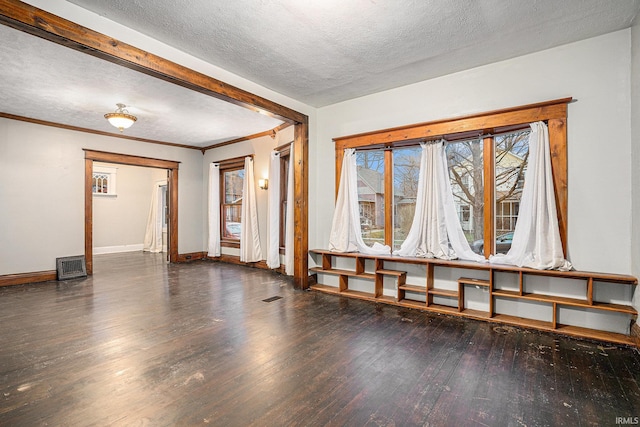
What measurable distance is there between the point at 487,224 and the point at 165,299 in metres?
4.40

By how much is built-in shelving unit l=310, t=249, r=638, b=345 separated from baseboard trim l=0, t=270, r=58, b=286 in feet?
16.4

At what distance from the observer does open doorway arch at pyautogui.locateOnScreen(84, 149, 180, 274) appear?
6.03 m

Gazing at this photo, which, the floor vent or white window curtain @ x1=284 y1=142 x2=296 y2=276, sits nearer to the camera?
white window curtain @ x1=284 y1=142 x2=296 y2=276

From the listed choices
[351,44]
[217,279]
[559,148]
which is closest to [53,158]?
[217,279]

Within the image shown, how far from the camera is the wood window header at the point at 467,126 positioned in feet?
10.7

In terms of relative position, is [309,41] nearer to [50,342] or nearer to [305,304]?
[305,304]

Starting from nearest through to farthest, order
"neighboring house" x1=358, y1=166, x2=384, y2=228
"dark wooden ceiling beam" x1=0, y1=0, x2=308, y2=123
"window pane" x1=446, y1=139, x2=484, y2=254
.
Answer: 1. "dark wooden ceiling beam" x1=0, y1=0, x2=308, y2=123
2. "window pane" x1=446, y1=139, x2=484, y2=254
3. "neighboring house" x1=358, y1=166, x2=384, y2=228

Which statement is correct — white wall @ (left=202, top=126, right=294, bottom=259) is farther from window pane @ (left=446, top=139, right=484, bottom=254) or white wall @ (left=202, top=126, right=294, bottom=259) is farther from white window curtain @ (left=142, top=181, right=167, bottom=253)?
white window curtain @ (left=142, top=181, right=167, bottom=253)

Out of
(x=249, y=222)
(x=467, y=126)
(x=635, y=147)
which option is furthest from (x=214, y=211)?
(x=635, y=147)

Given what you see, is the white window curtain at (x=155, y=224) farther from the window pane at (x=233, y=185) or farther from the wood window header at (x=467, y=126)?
the wood window header at (x=467, y=126)

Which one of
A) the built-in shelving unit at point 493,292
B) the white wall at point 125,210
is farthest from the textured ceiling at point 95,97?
the white wall at point 125,210

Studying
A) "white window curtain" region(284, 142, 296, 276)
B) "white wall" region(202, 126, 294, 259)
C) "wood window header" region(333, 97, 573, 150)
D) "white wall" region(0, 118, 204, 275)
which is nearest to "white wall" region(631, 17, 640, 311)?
"wood window header" region(333, 97, 573, 150)

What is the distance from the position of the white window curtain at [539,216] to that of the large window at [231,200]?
5824mm

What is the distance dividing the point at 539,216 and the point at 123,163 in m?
7.58
